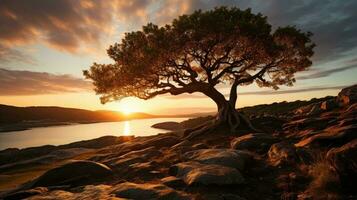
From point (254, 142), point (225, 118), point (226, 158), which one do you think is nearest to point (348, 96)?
point (225, 118)

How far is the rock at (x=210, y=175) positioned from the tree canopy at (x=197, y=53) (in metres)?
15.1

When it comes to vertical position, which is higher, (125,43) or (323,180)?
(125,43)

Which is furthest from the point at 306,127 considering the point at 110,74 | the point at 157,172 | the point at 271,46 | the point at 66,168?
the point at 110,74

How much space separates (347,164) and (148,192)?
6.89 m

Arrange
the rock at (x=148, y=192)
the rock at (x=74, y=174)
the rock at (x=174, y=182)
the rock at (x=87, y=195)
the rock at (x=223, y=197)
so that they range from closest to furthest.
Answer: the rock at (x=223, y=197) → the rock at (x=148, y=192) → the rock at (x=87, y=195) → the rock at (x=174, y=182) → the rock at (x=74, y=174)

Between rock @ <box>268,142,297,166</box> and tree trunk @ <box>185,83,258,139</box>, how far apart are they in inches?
544

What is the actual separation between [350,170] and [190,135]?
800 inches

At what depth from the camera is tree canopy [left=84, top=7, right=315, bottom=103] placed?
2638 centimetres

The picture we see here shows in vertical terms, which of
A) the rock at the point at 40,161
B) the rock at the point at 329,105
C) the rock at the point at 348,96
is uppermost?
the rock at the point at 348,96

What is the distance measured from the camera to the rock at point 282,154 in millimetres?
13102

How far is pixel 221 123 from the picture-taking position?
30609mm

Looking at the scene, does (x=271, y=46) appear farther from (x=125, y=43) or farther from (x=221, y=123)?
(x=125, y=43)

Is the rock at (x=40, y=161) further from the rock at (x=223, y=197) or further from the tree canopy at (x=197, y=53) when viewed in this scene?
the rock at (x=223, y=197)

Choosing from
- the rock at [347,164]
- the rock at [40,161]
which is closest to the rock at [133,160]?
the rock at [347,164]
